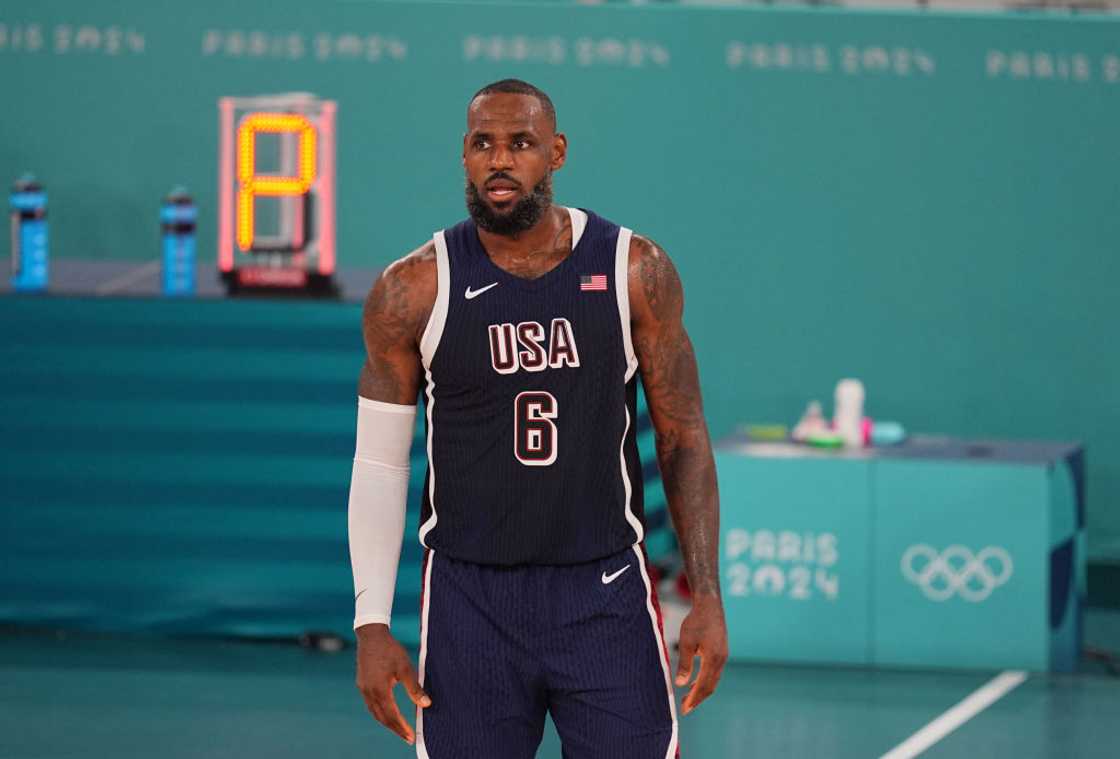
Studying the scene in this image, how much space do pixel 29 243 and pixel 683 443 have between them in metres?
4.14

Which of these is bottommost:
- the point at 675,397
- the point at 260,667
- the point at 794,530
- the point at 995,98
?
the point at 260,667

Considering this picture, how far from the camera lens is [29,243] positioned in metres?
7.01

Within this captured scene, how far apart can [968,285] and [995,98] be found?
743 millimetres

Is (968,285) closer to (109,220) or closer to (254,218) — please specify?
(254,218)

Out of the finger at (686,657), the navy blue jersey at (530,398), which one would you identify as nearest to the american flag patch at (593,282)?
the navy blue jersey at (530,398)

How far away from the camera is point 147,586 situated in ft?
22.8

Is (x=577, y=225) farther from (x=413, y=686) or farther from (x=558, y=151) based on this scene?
(x=413, y=686)

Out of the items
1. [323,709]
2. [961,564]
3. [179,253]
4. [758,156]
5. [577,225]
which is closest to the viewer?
[577,225]

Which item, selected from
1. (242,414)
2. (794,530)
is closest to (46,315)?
(242,414)

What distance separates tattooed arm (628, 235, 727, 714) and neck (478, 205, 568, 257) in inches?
5.7

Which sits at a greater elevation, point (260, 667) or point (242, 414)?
point (242, 414)

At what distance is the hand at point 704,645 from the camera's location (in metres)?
3.35

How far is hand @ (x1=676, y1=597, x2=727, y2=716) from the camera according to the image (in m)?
3.35

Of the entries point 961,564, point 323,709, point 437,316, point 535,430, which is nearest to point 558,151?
point 437,316
